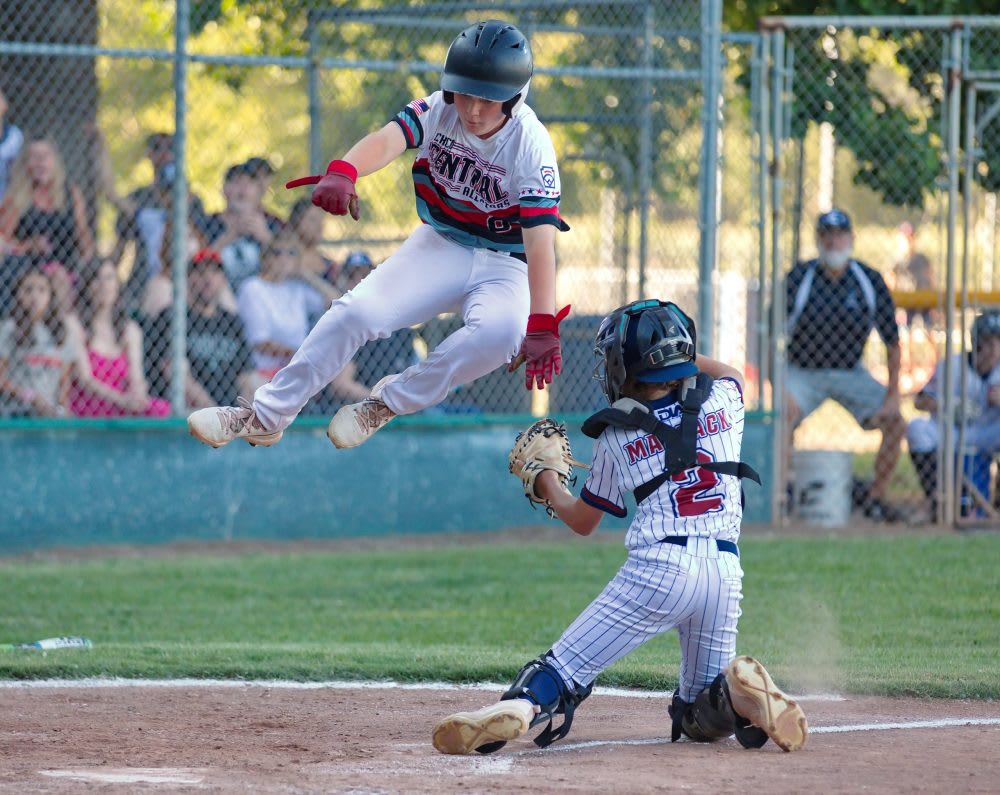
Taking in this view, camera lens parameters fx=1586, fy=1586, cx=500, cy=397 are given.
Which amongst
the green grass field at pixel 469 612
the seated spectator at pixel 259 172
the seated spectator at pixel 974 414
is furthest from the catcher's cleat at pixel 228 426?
the seated spectator at pixel 974 414

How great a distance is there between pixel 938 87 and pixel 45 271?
7.08 metres

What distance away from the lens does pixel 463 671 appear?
6785 mm

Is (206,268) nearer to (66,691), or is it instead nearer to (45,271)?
(45,271)

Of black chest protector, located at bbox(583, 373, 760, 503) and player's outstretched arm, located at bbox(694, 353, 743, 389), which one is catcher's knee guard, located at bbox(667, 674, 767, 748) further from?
player's outstretched arm, located at bbox(694, 353, 743, 389)

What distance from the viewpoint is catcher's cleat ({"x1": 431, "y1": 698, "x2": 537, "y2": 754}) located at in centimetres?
493

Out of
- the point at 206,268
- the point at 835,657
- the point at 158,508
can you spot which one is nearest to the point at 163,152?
the point at 206,268

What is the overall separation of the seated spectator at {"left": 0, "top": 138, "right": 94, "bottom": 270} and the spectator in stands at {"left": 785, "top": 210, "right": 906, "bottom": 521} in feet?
16.8

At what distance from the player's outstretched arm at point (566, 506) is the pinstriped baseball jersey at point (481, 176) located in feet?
3.17

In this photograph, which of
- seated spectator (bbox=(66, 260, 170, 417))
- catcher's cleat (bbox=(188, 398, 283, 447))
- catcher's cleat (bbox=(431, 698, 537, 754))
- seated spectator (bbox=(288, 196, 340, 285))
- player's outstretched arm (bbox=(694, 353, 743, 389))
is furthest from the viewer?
seated spectator (bbox=(288, 196, 340, 285))

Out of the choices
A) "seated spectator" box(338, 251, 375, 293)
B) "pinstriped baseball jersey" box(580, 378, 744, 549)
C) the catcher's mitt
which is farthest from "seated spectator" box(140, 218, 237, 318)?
"pinstriped baseball jersey" box(580, 378, 744, 549)

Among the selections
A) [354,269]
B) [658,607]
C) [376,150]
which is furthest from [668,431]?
[354,269]

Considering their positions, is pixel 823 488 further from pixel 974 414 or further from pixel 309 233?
pixel 309 233

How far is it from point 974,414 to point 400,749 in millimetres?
7583

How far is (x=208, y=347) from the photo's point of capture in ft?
35.7
